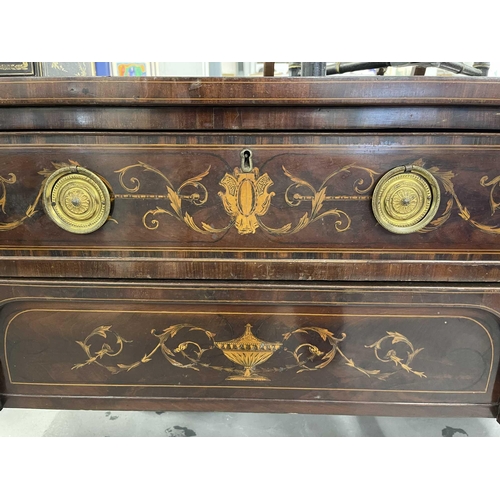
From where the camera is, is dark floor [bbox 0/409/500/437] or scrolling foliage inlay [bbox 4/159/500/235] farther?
dark floor [bbox 0/409/500/437]

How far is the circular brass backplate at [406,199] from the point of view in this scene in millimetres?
539

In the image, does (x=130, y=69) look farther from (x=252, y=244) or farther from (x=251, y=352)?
(x=251, y=352)

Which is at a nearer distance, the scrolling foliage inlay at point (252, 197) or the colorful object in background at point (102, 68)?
the scrolling foliage inlay at point (252, 197)

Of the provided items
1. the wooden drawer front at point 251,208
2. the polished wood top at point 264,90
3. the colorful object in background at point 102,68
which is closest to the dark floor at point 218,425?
the wooden drawer front at point 251,208

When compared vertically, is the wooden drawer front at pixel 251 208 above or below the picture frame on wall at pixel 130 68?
below

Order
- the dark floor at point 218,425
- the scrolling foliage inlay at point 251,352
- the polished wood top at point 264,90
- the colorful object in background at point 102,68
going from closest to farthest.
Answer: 1. the polished wood top at point 264,90
2. the scrolling foliage inlay at point 251,352
3. the dark floor at point 218,425
4. the colorful object in background at point 102,68

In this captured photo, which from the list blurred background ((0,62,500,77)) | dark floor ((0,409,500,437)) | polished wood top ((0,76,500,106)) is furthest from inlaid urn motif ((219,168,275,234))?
dark floor ((0,409,500,437))

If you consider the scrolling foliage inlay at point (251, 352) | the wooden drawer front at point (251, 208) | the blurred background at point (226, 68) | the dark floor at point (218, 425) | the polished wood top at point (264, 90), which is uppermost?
the blurred background at point (226, 68)

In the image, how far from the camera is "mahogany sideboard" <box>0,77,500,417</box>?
53cm

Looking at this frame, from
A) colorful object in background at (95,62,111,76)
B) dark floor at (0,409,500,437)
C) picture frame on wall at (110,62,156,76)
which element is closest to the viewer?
dark floor at (0,409,500,437)

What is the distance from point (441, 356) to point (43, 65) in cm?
93

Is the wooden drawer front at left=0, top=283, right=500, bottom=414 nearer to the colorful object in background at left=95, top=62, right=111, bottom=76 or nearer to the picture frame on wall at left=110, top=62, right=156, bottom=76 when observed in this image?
the colorful object in background at left=95, top=62, right=111, bottom=76

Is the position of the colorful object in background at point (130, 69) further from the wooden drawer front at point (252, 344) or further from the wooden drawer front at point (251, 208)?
the wooden drawer front at point (252, 344)

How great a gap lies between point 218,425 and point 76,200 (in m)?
0.61
